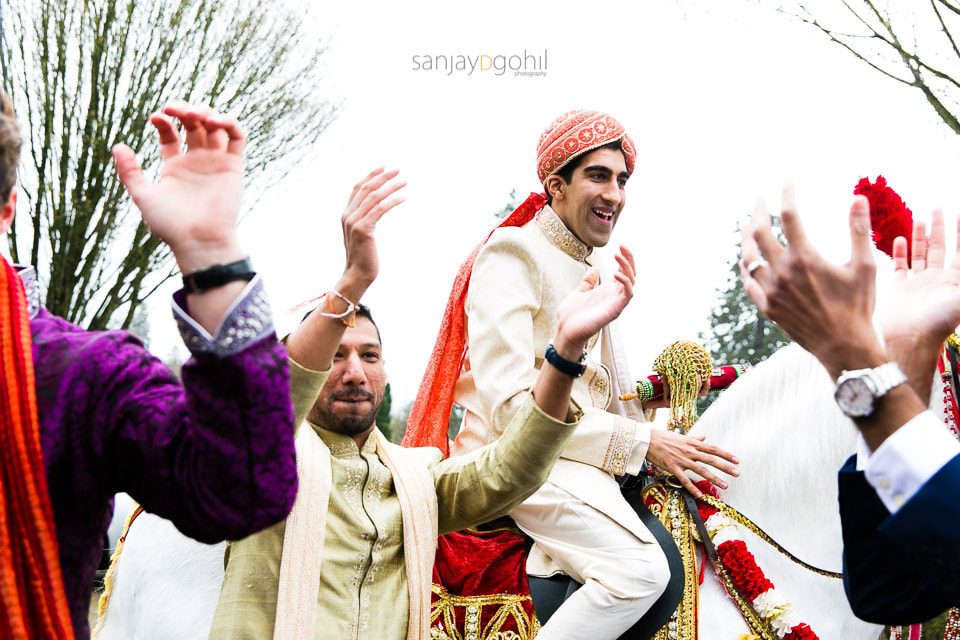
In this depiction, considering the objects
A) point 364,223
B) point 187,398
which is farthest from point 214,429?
point 364,223

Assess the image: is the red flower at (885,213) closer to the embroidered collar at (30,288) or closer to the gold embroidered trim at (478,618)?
the gold embroidered trim at (478,618)

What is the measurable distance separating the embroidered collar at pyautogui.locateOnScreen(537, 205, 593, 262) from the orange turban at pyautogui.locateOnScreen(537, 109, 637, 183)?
8.0 inches

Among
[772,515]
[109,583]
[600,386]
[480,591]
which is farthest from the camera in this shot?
[600,386]

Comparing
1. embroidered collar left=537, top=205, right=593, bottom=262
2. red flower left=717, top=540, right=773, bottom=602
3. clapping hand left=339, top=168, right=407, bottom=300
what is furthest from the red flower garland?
clapping hand left=339, top=168, right=407, bottom=300

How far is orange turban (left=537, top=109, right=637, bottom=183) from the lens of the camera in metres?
3.98

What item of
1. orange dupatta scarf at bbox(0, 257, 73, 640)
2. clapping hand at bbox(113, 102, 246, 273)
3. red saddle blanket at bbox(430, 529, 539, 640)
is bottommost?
red saddle blanket at bbox(430, 529, 539, 640)

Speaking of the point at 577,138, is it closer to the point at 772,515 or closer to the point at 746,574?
the point at 772,515

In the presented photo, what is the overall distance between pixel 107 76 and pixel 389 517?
740 cm

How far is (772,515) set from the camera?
3.62 meters

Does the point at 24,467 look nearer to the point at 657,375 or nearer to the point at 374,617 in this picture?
the point at 374,617

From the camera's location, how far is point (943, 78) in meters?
6.21

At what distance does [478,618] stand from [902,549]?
220cm

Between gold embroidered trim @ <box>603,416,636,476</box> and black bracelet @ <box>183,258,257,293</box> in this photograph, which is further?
gold embroidered trim @ <box>603,416,636,476</box>

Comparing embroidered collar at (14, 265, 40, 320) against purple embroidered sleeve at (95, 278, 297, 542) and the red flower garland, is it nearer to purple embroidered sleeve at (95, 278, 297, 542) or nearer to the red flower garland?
purple embroidered sleeve at (95, 278, 297, 542)
